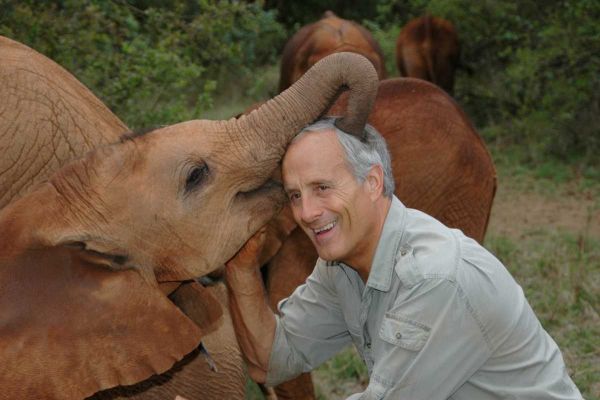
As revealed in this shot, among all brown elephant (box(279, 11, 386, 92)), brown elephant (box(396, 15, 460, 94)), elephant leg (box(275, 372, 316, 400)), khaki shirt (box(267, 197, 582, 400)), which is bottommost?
brown elephant (box(396, 15, 460, 94))

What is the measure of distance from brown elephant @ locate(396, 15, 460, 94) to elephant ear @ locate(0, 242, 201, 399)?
10665 millimetres

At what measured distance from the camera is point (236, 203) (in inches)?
129

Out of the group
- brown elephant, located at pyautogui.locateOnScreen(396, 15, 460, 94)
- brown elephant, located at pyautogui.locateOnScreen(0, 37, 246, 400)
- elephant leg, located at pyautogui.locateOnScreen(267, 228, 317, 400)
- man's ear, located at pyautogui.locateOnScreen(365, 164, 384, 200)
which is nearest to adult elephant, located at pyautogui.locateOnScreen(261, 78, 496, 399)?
elephant leg, located at pyautogui.locateOnScreen(267, 228, 317, 400)

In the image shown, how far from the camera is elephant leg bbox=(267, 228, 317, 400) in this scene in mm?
4840

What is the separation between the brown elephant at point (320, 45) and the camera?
10.0 meters

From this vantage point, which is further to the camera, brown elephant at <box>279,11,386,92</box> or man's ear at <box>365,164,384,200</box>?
brown elephant at <box>279,11,386,92</box>

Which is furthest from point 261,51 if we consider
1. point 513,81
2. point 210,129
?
point 210,129

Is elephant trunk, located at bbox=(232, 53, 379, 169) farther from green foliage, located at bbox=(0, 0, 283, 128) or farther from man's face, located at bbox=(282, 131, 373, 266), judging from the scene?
green foliage, located at bbox=(0, 0, 283, 128)

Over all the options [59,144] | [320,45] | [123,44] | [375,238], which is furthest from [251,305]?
[320,45]

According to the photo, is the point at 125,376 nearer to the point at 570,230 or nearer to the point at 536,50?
the point at 570,230

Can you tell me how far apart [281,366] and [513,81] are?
8.88 meters

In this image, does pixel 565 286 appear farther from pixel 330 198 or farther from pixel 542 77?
pixel 542 77

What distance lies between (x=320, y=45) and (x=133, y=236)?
23.4ft

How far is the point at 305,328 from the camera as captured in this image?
3447mm
